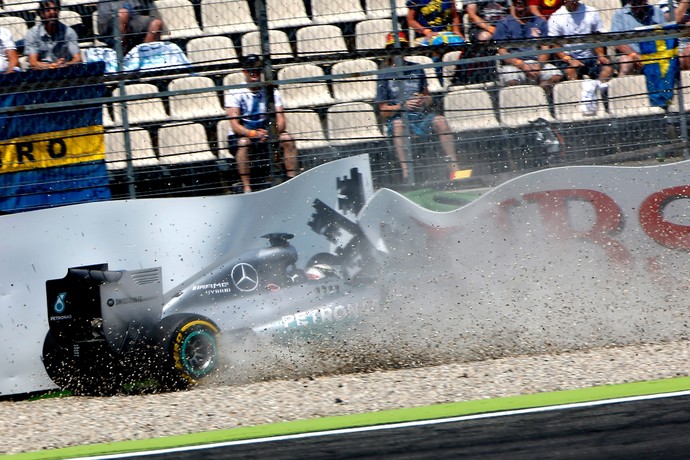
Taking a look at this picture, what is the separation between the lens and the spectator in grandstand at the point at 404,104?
7334 mm

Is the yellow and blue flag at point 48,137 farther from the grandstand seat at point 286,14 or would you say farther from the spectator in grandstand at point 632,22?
the spectator in grandstand at point 632,22

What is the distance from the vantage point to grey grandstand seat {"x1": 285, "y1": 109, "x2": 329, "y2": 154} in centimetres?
727

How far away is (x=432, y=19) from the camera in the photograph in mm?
7625

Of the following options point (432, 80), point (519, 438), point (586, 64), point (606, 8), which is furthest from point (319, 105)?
point (519, 438)

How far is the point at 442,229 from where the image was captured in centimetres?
748

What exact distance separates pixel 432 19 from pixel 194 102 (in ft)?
6.47

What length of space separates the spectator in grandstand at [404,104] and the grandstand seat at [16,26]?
8.71 feet

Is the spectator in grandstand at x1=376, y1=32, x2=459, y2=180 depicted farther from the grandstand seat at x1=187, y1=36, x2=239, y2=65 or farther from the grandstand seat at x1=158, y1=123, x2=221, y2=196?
the grandstand seat at x1=158, y1=123, x2=221, y2=196

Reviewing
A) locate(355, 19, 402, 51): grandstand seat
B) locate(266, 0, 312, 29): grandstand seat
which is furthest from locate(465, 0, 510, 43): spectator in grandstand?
locate(266, 0, 312, 29): grandstand seat

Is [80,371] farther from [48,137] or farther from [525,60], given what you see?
[525,60]

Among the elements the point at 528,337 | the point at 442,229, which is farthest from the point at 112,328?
the point at 528,337

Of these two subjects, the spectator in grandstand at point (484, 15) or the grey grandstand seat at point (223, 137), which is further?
the spectator in grandstand at point (484, 15)

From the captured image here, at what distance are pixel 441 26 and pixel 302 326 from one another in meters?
2.55

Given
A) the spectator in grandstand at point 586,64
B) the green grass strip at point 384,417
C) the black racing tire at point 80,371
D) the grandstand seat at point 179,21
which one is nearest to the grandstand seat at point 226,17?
the grandstand seat at point 179,21
